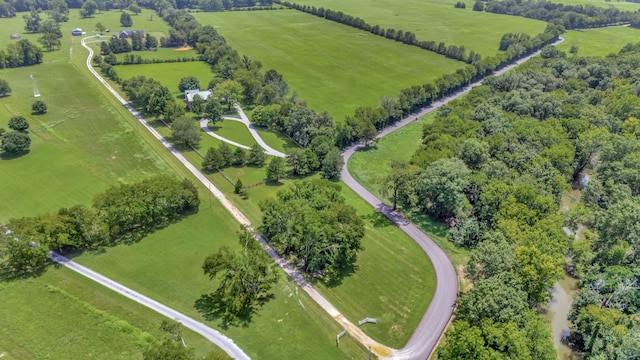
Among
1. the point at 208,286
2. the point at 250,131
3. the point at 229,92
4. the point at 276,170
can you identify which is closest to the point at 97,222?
the point at 208,286

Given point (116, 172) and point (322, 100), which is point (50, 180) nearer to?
point (116, 172)

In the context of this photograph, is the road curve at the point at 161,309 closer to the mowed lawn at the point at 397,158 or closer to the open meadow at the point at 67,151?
the open meadow at the point at 67,151

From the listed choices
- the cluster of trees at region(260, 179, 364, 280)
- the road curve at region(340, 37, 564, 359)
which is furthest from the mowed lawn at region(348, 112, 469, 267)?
the cluster of trees at region(260, 179, 364, 280)

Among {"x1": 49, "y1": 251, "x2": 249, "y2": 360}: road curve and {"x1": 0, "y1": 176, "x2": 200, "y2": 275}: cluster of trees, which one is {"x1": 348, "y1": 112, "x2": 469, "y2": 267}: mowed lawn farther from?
{"x1": 49, "y1": 251, "x2": 249, "y2": 360}: road curve

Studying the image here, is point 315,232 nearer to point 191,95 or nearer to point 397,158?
point 397,158

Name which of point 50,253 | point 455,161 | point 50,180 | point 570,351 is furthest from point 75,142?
point 570,351

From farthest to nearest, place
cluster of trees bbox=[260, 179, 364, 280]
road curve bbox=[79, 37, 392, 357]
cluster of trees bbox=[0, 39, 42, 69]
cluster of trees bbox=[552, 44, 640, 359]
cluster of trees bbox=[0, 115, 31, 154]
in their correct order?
cluster of trees bbox=[0, 39, 42, 69] → cluster of trees bbox=[0, 115, 31, 154] → cluster of trees bbox=[260, 179, 364, 280] → road curve bbox=[79, 37, 392, 357] → cluster of trees bbox=[552, 44, 640, 359]
